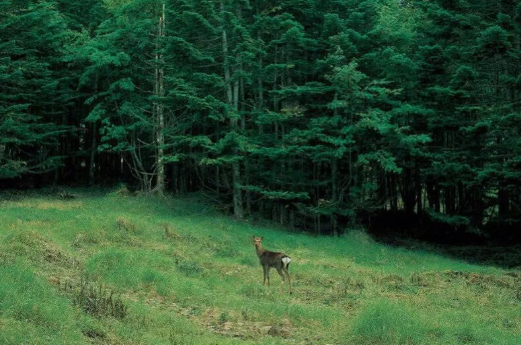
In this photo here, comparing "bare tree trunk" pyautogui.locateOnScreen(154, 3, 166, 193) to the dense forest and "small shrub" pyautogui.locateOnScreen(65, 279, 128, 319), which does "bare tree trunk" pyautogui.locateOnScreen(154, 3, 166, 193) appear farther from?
"small shrub" pyautogui.locateOnScreen(65, 279, 128, 319)

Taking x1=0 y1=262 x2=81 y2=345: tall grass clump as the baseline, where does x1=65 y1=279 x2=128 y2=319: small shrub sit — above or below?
below

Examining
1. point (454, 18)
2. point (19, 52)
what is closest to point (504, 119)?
point (454, 18)

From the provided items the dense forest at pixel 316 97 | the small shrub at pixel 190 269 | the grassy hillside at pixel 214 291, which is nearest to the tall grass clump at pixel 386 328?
the grassy hillside at pixel 214 291

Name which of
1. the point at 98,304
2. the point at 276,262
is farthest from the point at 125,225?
the point at 98,304

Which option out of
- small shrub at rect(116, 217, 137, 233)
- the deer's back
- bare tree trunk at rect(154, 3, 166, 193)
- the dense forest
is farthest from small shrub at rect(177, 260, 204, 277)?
bare tree trunk at rect(154, 3, 166, 193)

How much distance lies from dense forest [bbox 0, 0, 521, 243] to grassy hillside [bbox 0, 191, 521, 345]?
5144 mm

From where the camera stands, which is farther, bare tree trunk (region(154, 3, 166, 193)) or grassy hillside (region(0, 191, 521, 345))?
bare tree trunk (region(154, 3, 166, 193))

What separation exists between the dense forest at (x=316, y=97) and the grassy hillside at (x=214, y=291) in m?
5.14

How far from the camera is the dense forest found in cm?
2298

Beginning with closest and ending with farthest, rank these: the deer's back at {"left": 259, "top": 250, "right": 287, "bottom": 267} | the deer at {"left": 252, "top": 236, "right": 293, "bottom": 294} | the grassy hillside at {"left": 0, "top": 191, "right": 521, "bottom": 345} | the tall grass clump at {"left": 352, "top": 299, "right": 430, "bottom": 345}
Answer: the grassy hillside at {"left": 0, "top": 191, "right": 521, "bottom": 345}
the tall grass clump at {"left": 352, "top": 299, "right": 430, "bottom": 345}
the deer at {"left": 252, "top": 236, "right": 293, "bottom": 294}
the deer's back at {"left": 259, "top": 250, "right": 287, "bottom": 267}

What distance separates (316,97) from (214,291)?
647 inches

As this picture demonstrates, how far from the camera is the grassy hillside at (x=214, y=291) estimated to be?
785cm

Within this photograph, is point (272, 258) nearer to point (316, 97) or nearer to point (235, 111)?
point (235, 111)

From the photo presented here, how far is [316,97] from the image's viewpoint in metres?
26.3
